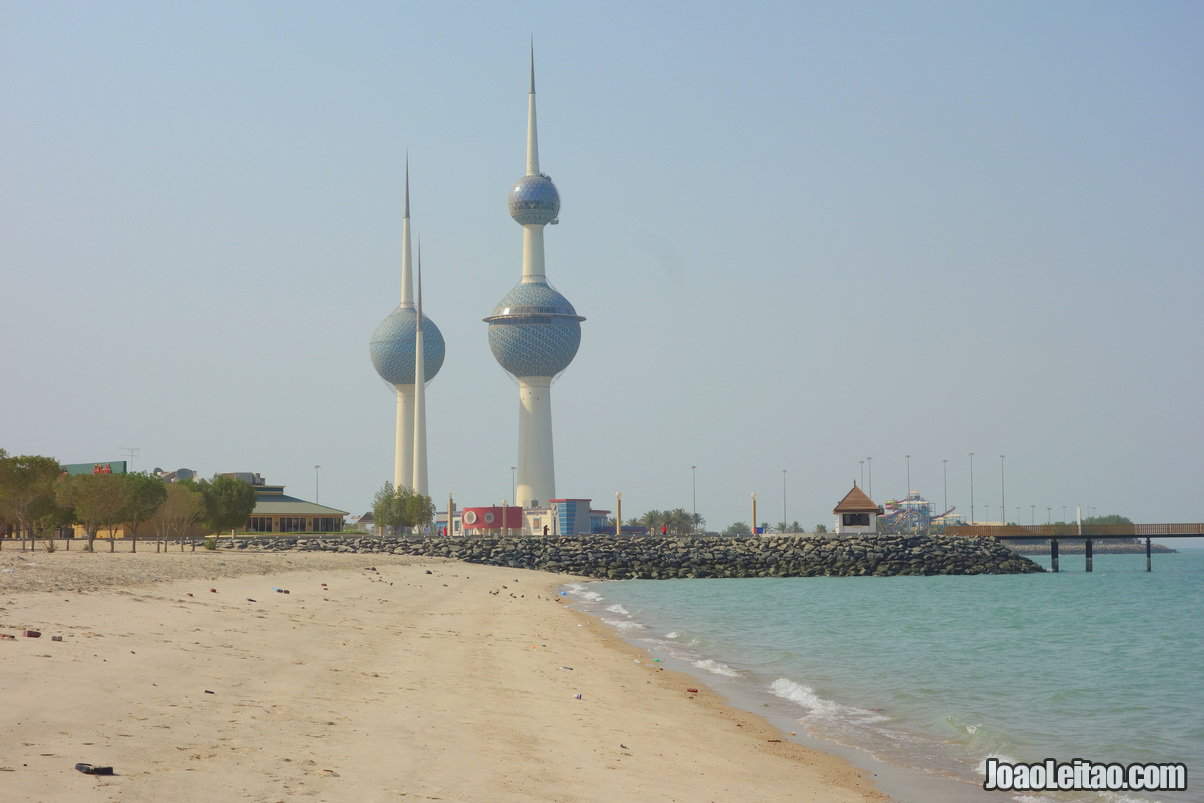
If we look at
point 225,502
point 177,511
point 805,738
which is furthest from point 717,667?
point 225,502

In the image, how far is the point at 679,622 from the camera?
40.5 meters

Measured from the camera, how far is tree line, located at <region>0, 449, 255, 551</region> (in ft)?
225

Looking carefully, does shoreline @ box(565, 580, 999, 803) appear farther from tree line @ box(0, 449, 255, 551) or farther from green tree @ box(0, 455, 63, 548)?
green tree @ box(0, 455, 63, 548)

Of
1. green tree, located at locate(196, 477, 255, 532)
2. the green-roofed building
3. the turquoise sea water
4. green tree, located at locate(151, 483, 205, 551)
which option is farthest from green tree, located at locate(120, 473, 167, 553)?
the green-roofed building

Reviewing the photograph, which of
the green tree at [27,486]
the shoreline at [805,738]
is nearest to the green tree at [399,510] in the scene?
the green tree at [27,486]

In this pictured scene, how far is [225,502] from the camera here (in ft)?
315

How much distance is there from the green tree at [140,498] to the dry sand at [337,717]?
154ft

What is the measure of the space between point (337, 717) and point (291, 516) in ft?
458

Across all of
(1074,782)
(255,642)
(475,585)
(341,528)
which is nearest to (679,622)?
(475,585)

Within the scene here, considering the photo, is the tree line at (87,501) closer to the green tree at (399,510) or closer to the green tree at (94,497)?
the green tree at (94,497)

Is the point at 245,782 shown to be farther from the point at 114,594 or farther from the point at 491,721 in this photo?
the point at 114,594

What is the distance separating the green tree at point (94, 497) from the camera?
67.9 metres

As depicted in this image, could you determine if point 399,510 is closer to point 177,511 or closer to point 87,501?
point 177,511

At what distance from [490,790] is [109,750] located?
329 cm
